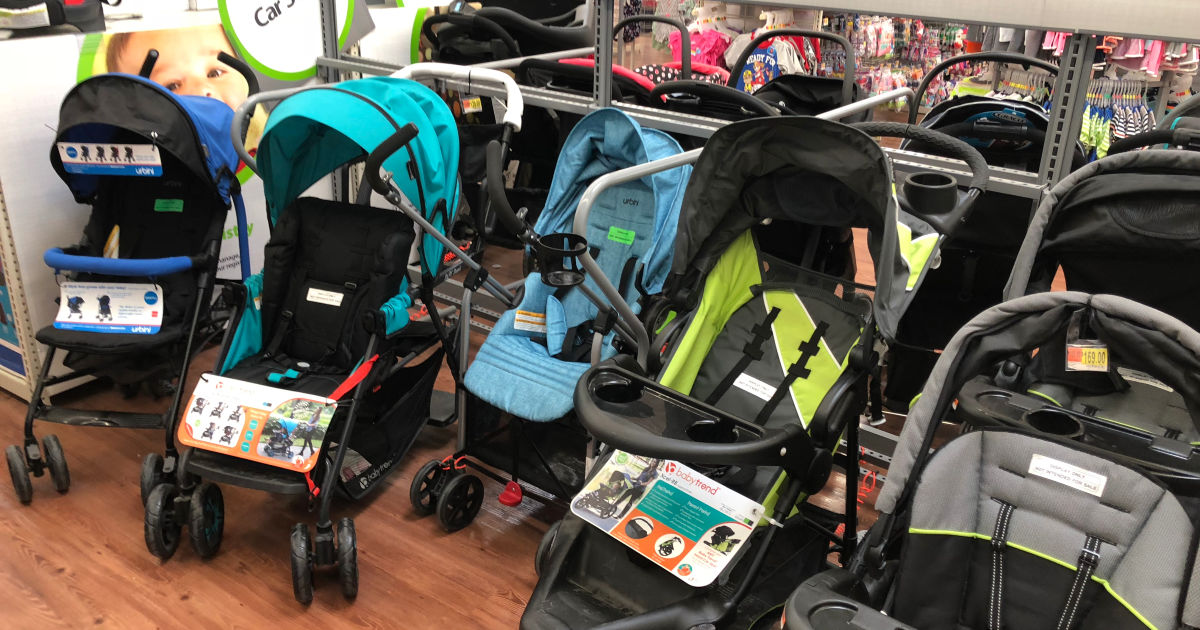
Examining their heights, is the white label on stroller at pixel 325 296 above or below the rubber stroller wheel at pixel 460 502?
above

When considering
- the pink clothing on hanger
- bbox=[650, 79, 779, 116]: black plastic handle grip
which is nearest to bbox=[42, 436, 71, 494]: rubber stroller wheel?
bbox=[650, 79, 779, 116]: black plastic handle grip

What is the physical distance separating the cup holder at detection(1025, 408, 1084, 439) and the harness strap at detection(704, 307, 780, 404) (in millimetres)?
799

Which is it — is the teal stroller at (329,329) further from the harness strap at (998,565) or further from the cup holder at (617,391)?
the harness strap at (998,565)

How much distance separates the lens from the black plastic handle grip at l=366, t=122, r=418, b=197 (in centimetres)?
215

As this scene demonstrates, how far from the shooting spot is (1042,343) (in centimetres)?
153

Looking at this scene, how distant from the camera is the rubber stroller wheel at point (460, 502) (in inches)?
97.3

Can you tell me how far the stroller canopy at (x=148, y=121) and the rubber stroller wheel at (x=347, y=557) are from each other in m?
1.18

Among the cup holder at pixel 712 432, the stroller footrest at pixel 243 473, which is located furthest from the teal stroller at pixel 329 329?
the cup holder at pixel 712 432

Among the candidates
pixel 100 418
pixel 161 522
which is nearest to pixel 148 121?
pixel 100 418

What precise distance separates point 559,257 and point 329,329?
0.98 meters

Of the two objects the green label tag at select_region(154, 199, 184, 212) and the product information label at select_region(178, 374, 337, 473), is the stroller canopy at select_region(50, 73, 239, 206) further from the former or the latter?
the product information label at select_region(178, 374, 337, 473)

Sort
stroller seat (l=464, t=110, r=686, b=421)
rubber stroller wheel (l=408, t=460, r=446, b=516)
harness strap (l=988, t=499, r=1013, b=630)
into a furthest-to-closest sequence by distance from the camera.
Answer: rubber stroller wheel (l=408, t=460, r=446, b=516) → stroller seat (l=464, t=110, r=686, b=421) → harness strap (l=988, t=499, r=1013, b=630)

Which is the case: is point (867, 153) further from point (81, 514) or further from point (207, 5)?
point (207, 5)

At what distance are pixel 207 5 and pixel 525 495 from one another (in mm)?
2503
